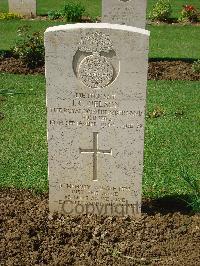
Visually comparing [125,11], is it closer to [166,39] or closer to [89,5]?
[166,39]

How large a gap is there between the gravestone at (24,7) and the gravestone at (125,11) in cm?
685

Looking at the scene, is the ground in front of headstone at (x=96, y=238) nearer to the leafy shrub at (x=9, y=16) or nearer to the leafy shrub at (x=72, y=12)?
the leafy shrub at (x=72, y=12)

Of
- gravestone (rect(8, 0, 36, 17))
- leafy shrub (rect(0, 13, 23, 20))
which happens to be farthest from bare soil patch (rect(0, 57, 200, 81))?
gravestone (rect(8, 0, 36, 17))

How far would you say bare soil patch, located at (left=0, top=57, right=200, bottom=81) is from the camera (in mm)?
10648

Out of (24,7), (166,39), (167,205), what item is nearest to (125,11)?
(166,39)

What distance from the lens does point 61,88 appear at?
4.50 meters

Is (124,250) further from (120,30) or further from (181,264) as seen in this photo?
(120,30)

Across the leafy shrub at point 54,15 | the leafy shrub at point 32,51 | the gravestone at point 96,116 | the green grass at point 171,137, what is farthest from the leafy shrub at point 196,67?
the leafy shrub at point 54,15

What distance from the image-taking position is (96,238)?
15.3 ft

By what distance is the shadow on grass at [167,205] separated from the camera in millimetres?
5191

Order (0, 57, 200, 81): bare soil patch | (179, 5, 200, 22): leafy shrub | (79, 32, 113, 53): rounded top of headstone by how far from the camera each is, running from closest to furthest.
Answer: (79, 32, 113, 53): rounded top of headstone
(0, 57, 200, 81): bare soil patch
(179, 5, 200, 22): leafy shrub

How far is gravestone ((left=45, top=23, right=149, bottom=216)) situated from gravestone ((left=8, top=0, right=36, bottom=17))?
43.8 ft

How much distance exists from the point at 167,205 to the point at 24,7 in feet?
43.7

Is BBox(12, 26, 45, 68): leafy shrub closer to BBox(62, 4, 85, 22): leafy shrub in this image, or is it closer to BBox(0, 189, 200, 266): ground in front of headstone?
BBox(62, 4, 85, 22): leafy shrub
